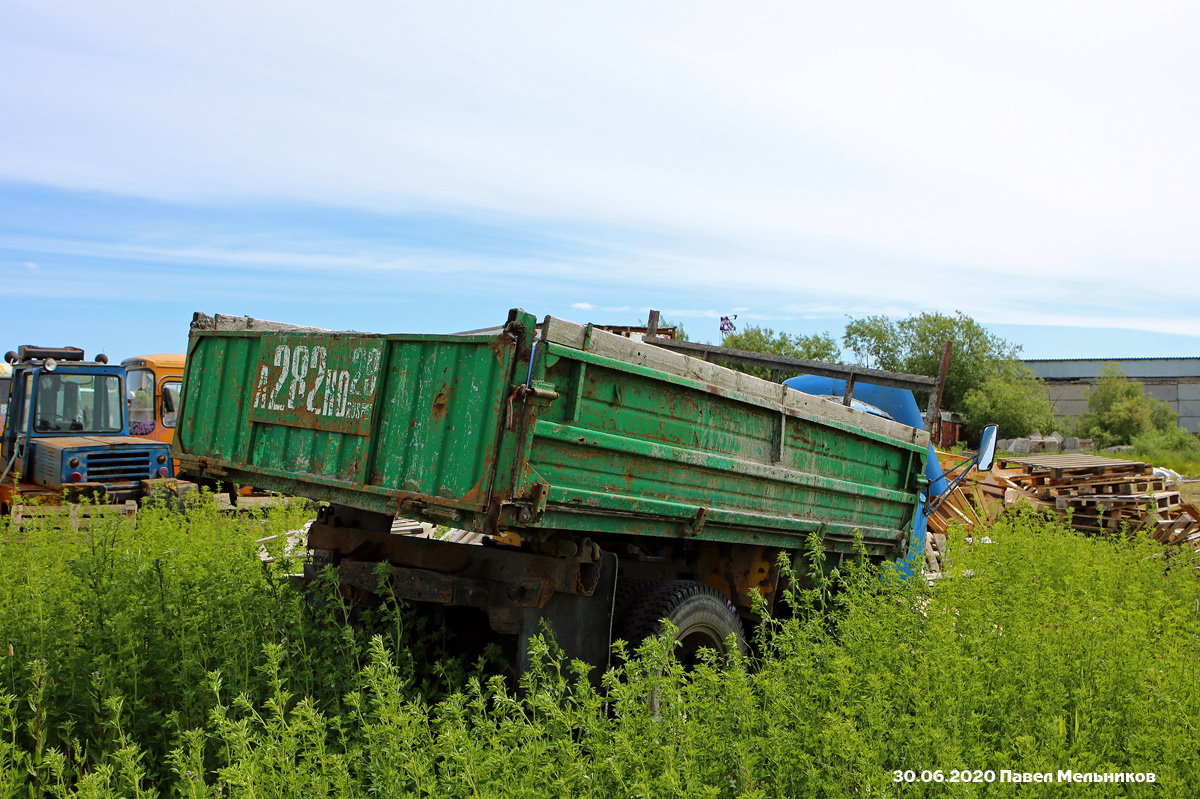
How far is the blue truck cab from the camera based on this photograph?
9.77 m

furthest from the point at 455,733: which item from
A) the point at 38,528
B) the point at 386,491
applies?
the point at 38,528

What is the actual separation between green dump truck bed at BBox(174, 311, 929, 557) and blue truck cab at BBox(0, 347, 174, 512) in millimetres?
5898

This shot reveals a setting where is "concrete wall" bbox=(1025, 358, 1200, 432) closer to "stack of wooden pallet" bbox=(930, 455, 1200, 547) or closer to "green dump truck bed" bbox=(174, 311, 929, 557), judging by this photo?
"stack of wooden pallet" bbox=(930, 455, 1200, 547)

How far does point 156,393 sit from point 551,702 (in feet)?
38.6

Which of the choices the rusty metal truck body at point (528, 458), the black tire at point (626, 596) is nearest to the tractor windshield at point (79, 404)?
the rusty metal truck body at point (528, 458)

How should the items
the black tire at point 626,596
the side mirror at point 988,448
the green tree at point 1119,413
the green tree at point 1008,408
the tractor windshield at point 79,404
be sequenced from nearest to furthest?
the black tire at point 626,596
the side mirror at point 988,448
the tractor windshield at point 79,404
the green tree at point 1119,413
the green tree at point 1008,408

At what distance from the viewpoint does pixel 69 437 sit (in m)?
10.6

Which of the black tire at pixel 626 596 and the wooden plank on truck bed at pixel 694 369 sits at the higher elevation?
the wooden plank on truck bed at pixel 694 369

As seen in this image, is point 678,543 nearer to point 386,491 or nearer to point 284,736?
point 386,491

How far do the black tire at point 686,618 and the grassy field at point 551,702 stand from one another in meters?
0.27

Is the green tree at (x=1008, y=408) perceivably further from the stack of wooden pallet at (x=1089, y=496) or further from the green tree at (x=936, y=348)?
the stack of wooden pallet at (x=1089, y=496)

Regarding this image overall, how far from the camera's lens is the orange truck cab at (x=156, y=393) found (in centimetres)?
1252

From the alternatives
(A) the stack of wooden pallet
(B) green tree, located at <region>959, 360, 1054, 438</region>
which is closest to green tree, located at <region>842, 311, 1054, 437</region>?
(B) green tree, located at <region>959, 360, 1054, 438</region>

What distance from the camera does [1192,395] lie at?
136 ft
